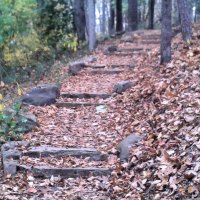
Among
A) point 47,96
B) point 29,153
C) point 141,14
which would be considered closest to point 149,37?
point 47,96

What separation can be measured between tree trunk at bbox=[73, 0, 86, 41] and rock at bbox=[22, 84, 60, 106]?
8.85m

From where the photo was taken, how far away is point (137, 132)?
659 cm

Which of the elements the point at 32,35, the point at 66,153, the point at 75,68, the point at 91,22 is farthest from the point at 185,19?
the point at 32,35

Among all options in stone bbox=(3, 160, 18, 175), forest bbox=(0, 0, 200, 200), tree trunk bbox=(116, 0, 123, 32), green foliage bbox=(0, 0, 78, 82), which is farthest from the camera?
tree trunk bbox=(116, 0, 123, 32)

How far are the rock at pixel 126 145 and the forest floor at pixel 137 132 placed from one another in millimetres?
90

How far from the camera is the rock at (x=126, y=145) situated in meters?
5.96

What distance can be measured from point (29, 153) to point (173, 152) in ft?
7.38

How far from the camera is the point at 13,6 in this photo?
14.7 metres

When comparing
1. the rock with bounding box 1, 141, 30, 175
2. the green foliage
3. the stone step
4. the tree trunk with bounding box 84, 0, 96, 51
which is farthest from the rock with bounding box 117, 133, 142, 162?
the tree trunk with bounding box 84, 0, 96, 51

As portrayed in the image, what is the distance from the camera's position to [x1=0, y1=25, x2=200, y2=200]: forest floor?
482cm

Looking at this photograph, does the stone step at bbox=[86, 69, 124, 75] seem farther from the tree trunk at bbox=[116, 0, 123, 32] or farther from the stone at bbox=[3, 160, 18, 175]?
the tree trunk at bbox=[116, 0, 123, 32]

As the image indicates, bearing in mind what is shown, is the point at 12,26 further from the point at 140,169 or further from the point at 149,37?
the point at 140,169

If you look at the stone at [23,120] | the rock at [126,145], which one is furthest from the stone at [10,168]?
the rock at [126,145]

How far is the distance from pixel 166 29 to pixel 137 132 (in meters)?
3.55
